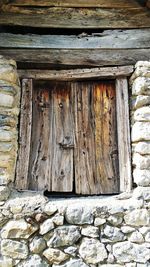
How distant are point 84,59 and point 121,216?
1.65 meters

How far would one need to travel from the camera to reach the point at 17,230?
282 centimetres

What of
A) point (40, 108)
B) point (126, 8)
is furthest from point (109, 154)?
point (126, 8)

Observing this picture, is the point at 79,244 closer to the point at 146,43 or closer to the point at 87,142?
the point at 87,142

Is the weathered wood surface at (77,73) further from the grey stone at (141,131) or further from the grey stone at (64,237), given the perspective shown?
the grey stone at (64,237)

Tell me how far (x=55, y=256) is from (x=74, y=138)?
1.19 metres

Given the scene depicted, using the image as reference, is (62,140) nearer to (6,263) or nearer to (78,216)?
(78,216)

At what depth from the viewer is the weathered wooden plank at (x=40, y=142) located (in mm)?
3186

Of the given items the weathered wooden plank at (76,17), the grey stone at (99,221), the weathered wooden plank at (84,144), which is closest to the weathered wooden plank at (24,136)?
the weathered wooden plank at (84,144)

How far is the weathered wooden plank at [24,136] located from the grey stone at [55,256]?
670 millimetres

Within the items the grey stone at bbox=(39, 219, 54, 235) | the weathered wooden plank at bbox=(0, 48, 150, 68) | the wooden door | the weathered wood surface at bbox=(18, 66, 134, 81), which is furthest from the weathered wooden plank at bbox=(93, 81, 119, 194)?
the grey stone at bbox=(39, 219, 54, 235)

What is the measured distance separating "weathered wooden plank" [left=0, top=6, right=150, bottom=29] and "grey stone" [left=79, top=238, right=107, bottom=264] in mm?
2246

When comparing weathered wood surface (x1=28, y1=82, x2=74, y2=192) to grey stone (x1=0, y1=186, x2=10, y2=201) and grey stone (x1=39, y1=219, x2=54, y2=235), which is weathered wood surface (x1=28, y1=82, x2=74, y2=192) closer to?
grey stone (x1=0, y1=186, x2=10, y2=201)

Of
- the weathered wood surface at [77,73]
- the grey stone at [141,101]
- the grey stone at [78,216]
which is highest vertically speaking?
the weathered wood surface at [77,73]

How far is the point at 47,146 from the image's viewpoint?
3271mm
